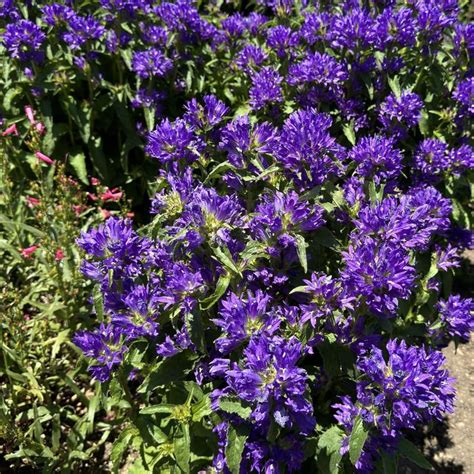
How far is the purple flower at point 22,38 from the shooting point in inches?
156

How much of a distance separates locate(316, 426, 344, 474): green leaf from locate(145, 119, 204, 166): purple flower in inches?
55.6

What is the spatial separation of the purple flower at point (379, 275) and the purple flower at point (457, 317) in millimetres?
930

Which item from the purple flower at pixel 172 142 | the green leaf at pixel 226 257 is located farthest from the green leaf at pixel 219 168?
the green leaf at pixel 226 257

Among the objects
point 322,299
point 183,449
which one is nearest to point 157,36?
point 322,299

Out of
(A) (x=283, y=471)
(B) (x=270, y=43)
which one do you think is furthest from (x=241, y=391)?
(B) (x=270, y=43)

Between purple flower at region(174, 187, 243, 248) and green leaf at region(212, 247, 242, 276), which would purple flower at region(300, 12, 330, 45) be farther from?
green leaf at region(212, 247, 242, 276)

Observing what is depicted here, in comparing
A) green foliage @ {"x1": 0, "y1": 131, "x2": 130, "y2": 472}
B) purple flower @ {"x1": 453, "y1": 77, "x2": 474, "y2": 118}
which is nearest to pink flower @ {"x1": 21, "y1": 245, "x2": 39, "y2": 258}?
green foliage @ {"x1": 0, "y1": 131, "x2": 130, "y2": 472}

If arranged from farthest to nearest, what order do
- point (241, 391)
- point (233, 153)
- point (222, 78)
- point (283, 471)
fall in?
point (222, 78)
point (233, 153)
point (283, 471)
point (241, 391)

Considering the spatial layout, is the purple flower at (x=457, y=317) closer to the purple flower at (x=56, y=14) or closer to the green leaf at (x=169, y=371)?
the green leaf at (x=169, y=371)

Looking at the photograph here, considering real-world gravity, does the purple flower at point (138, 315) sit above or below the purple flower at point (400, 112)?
below

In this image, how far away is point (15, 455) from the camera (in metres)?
2.85

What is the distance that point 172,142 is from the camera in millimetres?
2635

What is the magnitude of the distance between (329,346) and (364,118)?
5.90 feet

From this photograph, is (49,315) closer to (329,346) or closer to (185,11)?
(329,346)
